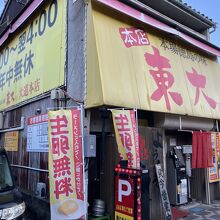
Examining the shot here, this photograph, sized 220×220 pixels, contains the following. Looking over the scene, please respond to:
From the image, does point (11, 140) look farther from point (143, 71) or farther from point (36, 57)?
point (143, 71)

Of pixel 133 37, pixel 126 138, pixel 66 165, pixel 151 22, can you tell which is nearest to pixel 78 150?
pixel 66 165

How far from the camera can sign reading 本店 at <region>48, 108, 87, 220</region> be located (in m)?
5.87

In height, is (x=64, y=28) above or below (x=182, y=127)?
above

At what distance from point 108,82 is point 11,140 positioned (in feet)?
20.4

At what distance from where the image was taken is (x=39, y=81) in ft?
28.1

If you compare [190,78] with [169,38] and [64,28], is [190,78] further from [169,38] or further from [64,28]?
[64,28]

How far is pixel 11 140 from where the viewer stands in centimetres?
1078

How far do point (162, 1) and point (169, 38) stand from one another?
1.40 metres

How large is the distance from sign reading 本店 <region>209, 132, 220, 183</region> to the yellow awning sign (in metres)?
0.79

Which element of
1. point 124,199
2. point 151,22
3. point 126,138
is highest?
point 151,22

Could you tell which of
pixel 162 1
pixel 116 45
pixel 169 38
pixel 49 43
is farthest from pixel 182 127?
pixel 49 43

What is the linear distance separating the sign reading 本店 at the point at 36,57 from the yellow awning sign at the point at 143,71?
1.45 meters

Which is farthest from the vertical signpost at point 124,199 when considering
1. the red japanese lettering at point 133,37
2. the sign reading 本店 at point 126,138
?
the red japanese lettering at point 133,37

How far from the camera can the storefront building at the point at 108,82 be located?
6.83 meters
